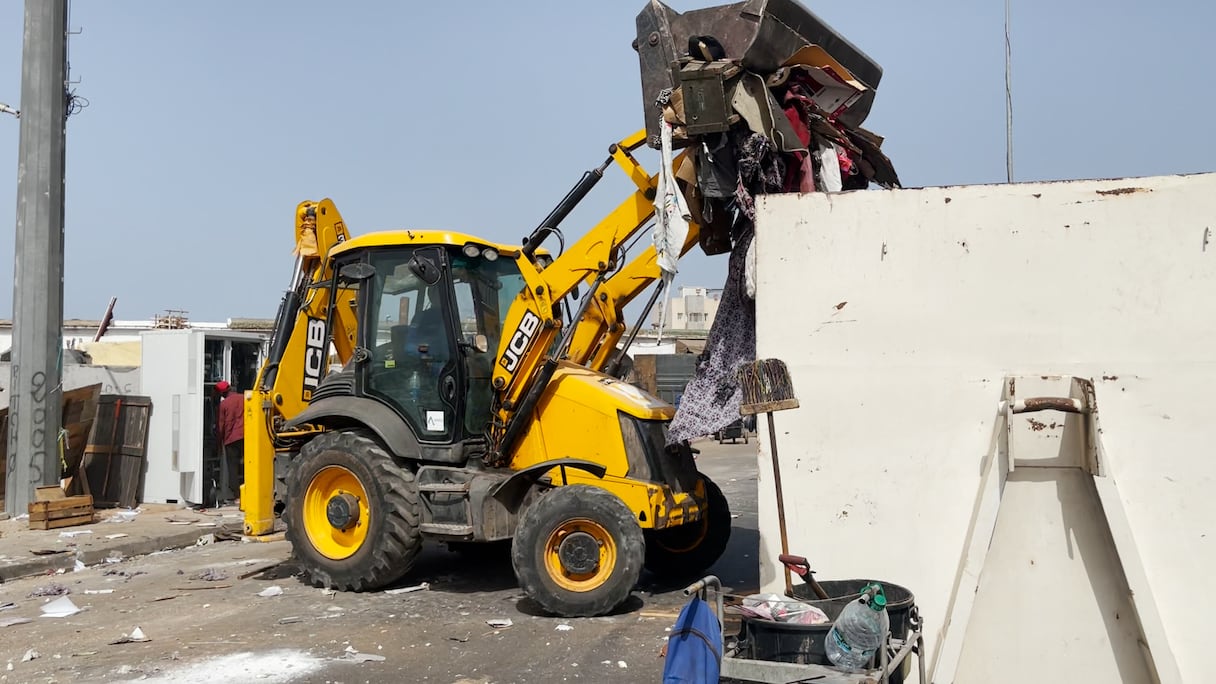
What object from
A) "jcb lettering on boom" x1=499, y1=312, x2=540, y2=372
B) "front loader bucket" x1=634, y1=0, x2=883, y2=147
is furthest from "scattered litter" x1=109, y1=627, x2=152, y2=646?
"front loader bucket" x1=634, y1=0, x2=883, y2=147

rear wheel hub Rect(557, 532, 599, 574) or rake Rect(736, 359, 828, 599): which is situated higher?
rake Rect(736, 359, 828, 599)

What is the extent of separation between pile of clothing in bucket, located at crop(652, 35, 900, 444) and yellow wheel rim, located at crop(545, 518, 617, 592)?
80cm

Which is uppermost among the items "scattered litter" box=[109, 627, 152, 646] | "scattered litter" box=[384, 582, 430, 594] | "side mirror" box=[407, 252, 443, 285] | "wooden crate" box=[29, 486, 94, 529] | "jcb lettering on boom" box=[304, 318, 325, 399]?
"side mirror" box=[407, 252, 443, 285]

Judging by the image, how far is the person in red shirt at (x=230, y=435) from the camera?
42.2 feet

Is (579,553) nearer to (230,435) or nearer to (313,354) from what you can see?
(313,354)

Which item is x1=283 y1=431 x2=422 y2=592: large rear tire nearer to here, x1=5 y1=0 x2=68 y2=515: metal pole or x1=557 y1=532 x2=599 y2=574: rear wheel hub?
x1=557 y1=532 x2=599 y2=574: rear wheel hub

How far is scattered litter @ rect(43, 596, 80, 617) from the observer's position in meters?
7.41

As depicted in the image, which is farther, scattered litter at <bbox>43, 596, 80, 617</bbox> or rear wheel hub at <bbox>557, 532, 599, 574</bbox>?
scattered litter at <bbox>43, 596, 80, 617</bbox>

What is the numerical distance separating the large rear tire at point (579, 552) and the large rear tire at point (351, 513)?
3.74ft

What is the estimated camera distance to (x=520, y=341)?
760 centimetres

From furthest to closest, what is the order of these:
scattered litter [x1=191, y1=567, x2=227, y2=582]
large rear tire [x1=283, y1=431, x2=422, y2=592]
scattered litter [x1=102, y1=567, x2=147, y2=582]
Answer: scattered litter [x1=102, y1=567, x2=147, y2=582] → scattered litter [x1=191, y1=567, x2=227, y2=582] → large rear tire [x1=283, y1=431, x2=422, y2=592]

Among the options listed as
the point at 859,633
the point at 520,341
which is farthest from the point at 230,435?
the point at 859,633

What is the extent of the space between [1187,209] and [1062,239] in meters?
0.52

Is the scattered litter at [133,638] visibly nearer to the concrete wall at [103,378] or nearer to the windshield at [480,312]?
the windshield at [480,312]
